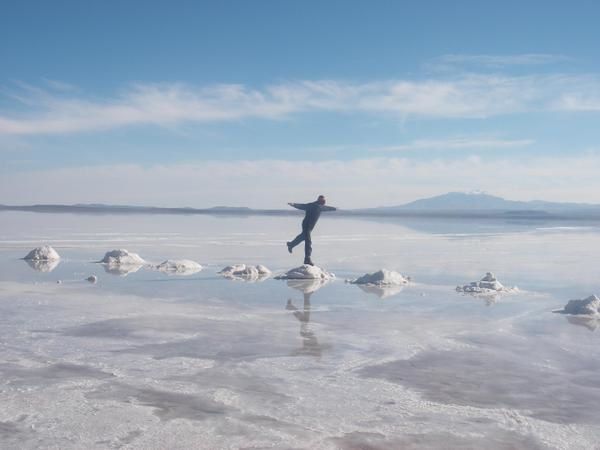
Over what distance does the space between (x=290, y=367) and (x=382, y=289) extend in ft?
19.6

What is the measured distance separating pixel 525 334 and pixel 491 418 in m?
3.46

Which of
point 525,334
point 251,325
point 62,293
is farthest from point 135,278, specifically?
point 525,334

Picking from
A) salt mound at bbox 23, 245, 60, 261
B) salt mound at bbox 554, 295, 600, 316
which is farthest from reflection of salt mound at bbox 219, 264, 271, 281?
salt mound at bbox 554, 295, 600, 316

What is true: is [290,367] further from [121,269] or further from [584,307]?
[121,269]

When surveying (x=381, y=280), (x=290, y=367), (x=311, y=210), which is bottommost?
(x=290, y=367)

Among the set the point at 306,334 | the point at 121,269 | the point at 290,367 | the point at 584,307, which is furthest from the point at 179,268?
the point at 290,367

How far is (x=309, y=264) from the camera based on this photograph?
553 inches

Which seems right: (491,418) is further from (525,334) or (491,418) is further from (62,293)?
(62,293)

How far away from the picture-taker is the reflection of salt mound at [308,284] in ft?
38.6

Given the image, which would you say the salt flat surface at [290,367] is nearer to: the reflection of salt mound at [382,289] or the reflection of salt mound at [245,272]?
the reflection of salt mound at [382,289]

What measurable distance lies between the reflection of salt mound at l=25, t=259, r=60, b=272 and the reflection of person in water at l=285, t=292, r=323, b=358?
21.5ft

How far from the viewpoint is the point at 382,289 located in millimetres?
11906

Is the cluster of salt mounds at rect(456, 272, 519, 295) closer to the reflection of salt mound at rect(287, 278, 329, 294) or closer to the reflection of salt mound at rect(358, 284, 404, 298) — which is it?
the reflection of salt mound at rect(358, 284, 404, 298)

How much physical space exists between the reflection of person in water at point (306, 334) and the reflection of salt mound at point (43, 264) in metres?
6.55
